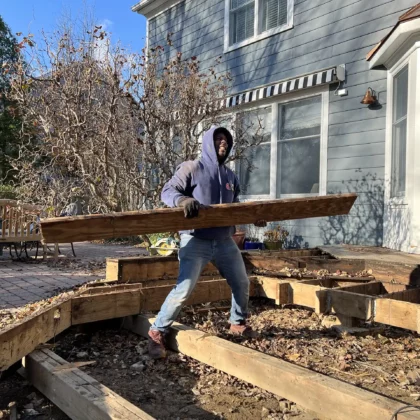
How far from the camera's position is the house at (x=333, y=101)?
7531 millimetres

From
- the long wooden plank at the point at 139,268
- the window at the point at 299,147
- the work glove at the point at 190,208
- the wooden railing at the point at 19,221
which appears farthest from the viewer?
the window at the point at 299,147

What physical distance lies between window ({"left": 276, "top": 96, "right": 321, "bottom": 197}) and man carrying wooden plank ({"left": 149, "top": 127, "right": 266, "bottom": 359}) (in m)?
5.96

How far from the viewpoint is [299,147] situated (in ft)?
33.0

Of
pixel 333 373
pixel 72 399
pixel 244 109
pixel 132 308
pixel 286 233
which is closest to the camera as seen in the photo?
pixel 72 399

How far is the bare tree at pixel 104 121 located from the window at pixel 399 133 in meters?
3.22

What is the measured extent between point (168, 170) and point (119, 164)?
0.88 metres

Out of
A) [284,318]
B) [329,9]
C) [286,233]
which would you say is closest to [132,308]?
[284,318]

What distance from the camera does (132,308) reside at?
14.3 ft

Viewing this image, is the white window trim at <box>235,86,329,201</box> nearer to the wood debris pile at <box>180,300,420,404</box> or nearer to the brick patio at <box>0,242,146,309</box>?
the brick patio at <box>0,242,146,309</box>

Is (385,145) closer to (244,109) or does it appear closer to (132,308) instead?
(244,109)

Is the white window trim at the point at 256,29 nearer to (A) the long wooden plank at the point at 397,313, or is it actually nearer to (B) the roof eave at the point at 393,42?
(B) the roof eave at the point at 393,42

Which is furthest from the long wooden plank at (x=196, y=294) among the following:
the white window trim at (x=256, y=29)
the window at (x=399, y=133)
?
the white window trim at (x=256, y=29)

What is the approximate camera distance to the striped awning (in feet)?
29.3

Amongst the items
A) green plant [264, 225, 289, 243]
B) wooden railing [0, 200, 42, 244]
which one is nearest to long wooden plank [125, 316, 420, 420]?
wooden railing [0, 200, 42, 244]
